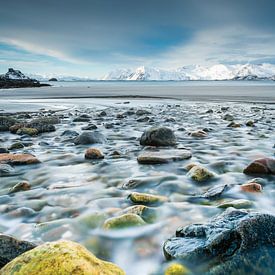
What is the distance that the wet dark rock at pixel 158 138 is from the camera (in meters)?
7.77

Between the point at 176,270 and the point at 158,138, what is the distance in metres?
5.35

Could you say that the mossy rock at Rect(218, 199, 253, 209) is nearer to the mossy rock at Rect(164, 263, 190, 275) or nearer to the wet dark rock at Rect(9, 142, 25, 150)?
the mossy rock at Rect(164, 263, 190, 275)

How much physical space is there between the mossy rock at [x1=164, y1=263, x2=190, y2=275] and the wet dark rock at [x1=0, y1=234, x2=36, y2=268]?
1.19m

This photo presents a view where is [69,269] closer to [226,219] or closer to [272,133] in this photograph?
[226,219]

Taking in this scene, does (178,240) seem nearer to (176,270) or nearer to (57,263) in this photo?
(176,270)

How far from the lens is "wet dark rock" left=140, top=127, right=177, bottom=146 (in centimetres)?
777

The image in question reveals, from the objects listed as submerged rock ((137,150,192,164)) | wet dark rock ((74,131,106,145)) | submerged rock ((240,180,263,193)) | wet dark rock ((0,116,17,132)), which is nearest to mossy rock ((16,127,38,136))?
wet dark rock ((0,116,17,132))

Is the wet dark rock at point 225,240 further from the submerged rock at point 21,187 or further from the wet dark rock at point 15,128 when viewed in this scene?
the wet dark rock at point 15,128

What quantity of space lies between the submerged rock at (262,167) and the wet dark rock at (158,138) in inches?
109

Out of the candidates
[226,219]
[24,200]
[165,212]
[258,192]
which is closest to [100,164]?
[24,200]

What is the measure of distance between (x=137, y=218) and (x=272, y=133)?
750 cm

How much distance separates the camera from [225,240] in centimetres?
259

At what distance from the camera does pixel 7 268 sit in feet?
6.81

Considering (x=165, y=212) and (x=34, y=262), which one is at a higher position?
(x=34, y=262)
